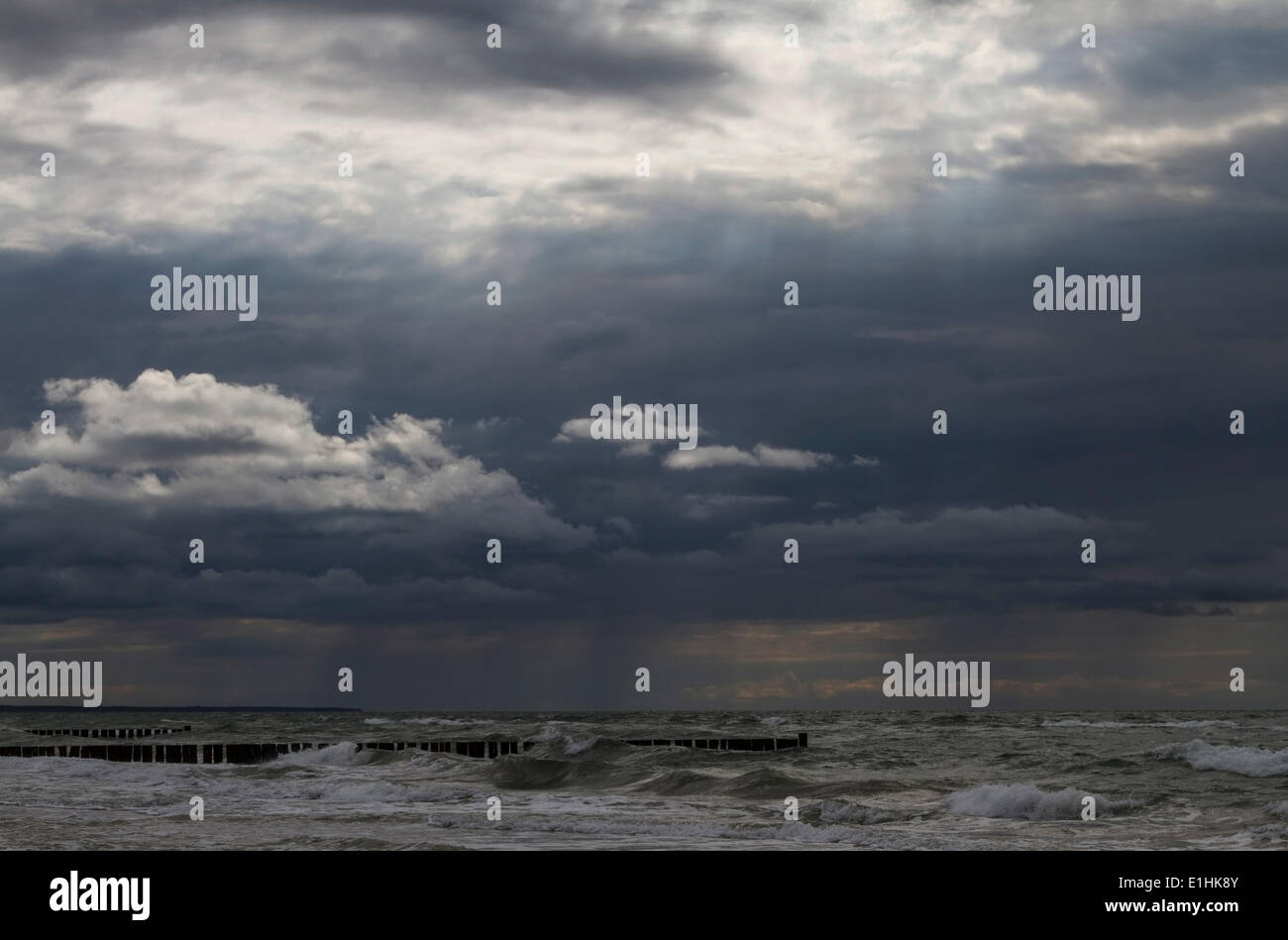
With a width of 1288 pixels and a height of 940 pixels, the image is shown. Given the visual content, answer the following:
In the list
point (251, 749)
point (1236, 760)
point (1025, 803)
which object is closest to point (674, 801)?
point (1025, 803)

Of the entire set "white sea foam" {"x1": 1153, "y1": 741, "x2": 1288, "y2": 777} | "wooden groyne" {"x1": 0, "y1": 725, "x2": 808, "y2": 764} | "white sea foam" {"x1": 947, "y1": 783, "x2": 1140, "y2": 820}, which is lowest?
A: "wooden groyne" {"x1": 0, "y1": 725, "x2": 808, "y2": 764}

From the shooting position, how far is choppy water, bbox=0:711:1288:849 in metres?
23.5

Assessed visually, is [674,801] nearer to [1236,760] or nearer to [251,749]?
[1236,760]

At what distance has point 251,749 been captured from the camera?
57719 millimetres

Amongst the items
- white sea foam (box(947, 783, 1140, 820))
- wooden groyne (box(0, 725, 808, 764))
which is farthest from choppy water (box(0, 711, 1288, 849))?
wooden groyne (box(0, 725, 808, 764))

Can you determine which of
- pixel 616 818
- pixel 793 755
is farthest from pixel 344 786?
pixel 793 755

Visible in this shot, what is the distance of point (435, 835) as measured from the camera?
23.8 metres

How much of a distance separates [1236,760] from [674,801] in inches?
739

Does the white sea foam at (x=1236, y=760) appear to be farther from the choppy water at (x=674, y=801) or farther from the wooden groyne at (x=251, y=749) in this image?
the wooden groyne at (x=251, y=749)

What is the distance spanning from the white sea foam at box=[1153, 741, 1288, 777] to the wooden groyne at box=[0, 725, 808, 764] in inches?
840

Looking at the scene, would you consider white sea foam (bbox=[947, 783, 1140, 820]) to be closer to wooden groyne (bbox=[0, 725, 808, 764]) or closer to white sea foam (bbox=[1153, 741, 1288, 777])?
white sea foam (bbox=[1153, 741, 1288, 777])

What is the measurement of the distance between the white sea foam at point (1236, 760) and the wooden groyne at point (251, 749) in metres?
21.3
